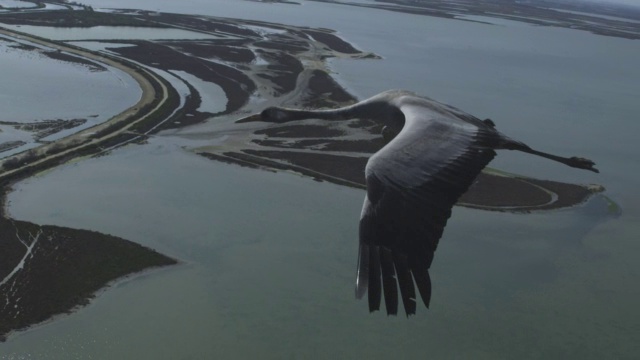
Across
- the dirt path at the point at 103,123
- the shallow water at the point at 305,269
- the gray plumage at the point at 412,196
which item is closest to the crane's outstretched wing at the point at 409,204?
the gray plumage at the point at 412,196

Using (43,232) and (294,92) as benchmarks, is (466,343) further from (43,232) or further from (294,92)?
(294,92)

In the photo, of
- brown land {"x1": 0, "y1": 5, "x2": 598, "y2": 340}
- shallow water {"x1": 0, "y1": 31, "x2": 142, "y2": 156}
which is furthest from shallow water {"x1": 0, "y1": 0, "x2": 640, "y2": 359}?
shallow water {"x1": 0, "y1": 31, "x2": 142, "y2": 156}

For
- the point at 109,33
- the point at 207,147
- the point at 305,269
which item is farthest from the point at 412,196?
the point at 109,33

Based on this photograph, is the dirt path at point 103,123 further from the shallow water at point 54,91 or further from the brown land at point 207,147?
the shallow water at point 54,91

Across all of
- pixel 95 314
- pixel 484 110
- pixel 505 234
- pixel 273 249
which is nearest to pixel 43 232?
pixel 95 314

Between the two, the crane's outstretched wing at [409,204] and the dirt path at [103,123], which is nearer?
the crane's outstretched wing at [409,204]

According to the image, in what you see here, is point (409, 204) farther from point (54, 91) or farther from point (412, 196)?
point (54, 91)

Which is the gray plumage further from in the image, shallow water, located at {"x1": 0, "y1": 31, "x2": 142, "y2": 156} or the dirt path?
shallow water, located at {"x1": 0, "y1": 31, "x2": 142, "y2": 156}
